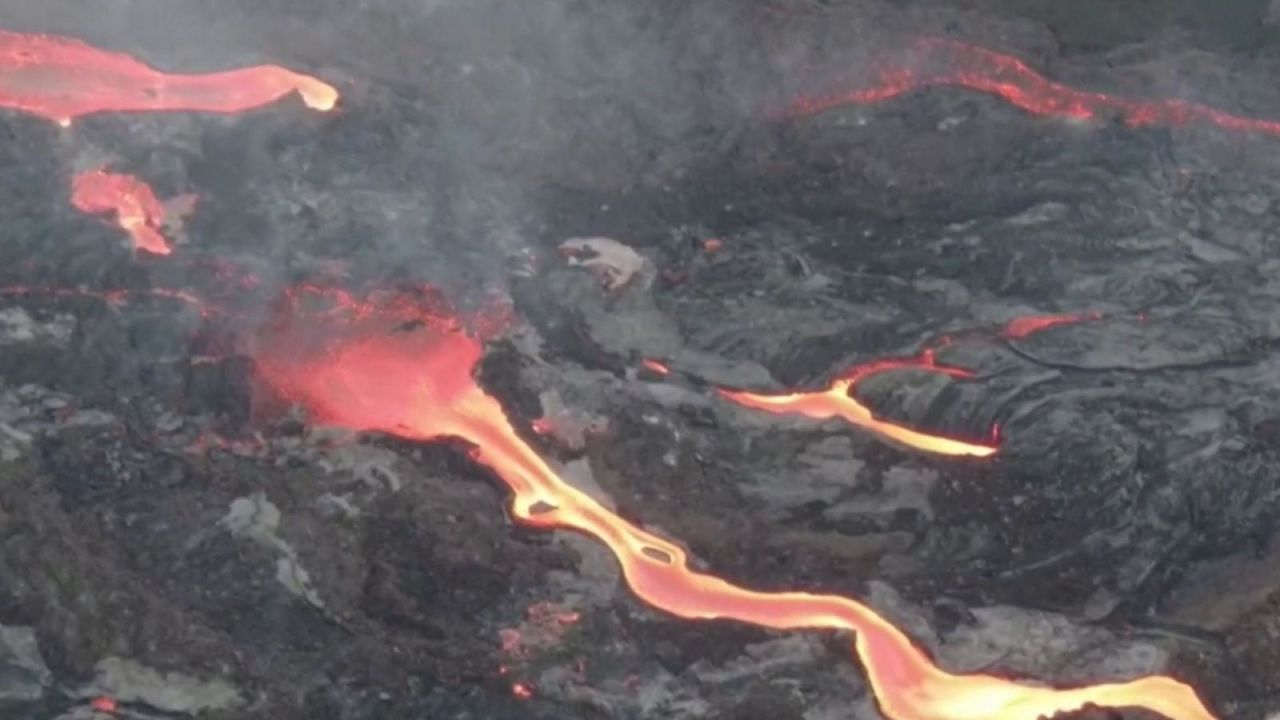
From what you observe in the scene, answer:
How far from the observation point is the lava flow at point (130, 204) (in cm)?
809

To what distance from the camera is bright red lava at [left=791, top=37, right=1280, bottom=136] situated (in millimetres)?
8516

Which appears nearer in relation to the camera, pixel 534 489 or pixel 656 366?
pixel 534 489

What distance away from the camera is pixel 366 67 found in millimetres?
8461

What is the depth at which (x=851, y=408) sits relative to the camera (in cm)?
799

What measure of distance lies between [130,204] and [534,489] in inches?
109

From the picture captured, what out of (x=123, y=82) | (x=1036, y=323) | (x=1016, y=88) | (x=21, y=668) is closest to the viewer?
(x=21, y=668)

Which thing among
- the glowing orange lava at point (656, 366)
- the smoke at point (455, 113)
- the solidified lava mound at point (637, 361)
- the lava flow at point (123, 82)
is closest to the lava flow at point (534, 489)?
the solidified lava mound at point (637, 361)

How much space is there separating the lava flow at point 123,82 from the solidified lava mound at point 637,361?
0.02 metres

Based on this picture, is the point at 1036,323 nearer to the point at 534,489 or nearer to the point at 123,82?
the point at 534,489

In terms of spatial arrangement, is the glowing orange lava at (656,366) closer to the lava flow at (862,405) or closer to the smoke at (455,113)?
the lava flow at (862,405)

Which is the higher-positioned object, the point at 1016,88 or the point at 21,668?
the point at 1016,88

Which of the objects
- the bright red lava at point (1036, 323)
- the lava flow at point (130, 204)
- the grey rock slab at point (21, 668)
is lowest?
the grey rock slab at point (21, 668)

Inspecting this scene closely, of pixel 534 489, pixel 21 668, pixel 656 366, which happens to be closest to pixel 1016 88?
pixel 656 366

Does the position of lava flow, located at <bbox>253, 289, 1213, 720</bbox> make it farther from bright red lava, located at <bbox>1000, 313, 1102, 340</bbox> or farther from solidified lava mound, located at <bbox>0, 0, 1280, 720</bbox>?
bright red lava, located at <bbox>1000, 313, 1102, 340</bbox>
